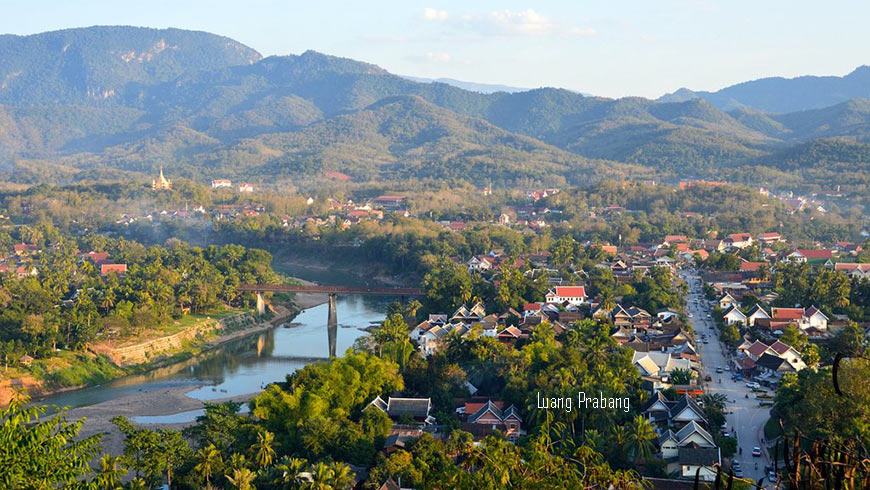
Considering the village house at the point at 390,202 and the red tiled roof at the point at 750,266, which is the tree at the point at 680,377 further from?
the village house at the point at 390,202

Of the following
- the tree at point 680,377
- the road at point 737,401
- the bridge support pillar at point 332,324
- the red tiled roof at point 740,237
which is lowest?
the bridge support pillar at point 332,324

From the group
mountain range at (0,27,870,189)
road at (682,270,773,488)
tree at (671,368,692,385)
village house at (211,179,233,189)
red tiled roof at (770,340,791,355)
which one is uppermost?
mountain range at (0,27,870,189)

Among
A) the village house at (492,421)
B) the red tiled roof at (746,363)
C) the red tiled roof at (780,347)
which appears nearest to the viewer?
the village house at (492,421)

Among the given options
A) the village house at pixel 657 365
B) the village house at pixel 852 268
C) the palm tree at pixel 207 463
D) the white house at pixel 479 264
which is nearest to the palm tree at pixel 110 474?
the palm tree at pixel 207 463

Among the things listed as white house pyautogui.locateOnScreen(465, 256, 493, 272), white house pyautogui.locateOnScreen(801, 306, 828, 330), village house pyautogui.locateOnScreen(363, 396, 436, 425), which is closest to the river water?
village house pyautogui.locateOnScreen(363, 396, 436, 425)

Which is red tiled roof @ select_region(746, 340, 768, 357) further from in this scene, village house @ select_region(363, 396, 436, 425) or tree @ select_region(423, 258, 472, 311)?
tree @ select_region(423, 258, 472, 311)

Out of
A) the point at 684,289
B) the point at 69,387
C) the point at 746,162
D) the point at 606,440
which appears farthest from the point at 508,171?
the point at 606,440

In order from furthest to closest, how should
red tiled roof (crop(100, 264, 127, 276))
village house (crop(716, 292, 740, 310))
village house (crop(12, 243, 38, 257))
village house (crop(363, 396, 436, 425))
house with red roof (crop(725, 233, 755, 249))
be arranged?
house with red roof (crop(725, 233, 755, 249)) < village house (crop(12, 243, 38, 257)) < red tiled roof (crop(100, 264, 127, 276)) < village house (crop(716, 292, 740, 310)) < village house (crop(363, 396, 436, 425))
